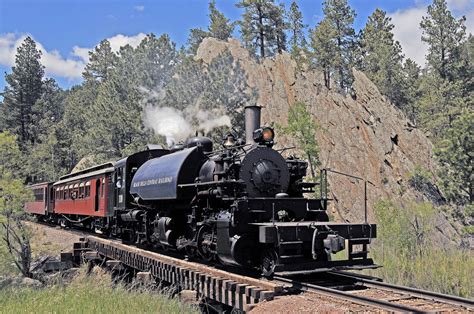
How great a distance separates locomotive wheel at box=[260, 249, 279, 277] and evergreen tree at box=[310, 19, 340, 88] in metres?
32.2

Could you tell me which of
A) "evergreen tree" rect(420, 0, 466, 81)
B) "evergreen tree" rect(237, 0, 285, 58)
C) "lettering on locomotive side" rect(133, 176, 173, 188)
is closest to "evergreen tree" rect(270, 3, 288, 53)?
"evergreen tree" rect(237, 0, 285, 58)

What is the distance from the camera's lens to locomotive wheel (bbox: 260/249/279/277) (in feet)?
29.6

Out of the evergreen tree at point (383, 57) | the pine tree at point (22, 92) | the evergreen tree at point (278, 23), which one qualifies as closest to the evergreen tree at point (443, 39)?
the evergreen tree at point (383, 57)

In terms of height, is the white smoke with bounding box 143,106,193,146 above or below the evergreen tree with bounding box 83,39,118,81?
below

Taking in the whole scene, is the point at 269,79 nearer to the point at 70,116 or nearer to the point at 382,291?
the point at 382,291

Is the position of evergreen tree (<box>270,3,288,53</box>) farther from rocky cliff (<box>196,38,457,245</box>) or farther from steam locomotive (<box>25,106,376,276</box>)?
steam locomotive (<box>25,106,376,276</box>)

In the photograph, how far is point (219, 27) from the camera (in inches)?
1794

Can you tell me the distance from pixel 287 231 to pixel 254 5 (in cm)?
3692

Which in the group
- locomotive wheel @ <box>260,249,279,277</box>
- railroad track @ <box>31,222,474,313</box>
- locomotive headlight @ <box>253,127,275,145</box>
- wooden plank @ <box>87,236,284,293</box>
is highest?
locomotive headlight @ <box>253,127,275,145</box>

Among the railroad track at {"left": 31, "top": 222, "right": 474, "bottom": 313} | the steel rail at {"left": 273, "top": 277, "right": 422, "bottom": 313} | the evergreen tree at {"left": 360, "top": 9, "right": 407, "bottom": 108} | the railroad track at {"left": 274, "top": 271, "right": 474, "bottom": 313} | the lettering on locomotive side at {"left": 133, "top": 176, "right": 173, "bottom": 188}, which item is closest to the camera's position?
the steel rail at {"left": 273, "top": 277, "right": 422, "bottom": 313}

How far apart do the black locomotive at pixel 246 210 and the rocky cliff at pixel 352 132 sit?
1782 cm

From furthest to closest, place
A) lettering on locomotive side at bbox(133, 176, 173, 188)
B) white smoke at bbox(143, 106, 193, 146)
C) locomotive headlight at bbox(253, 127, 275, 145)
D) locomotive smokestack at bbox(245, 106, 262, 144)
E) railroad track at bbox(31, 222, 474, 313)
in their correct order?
white smoke at bbox(143, 106, 193, 146) < lettering on locomotive side at bbox(133, 176, 173, 188) < locomotive smokestack at bbox(245, 106, 262, 144) < locomotive headlight at bbox(253, 127, 275, 145) < railroad track at bbox(31, 222, 474, 313)

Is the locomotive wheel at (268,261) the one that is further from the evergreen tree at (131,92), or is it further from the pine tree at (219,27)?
the pine tree at (219,27)

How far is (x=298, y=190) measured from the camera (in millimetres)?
11281
